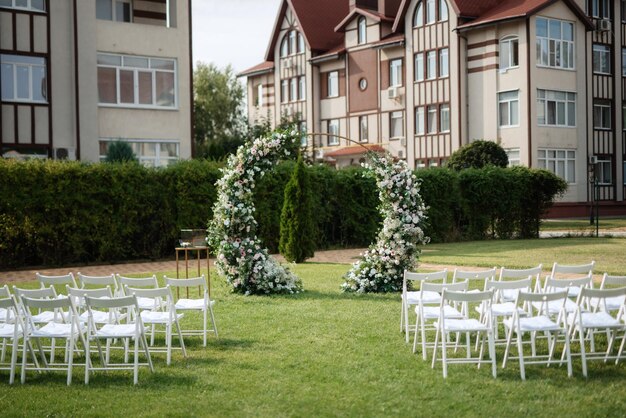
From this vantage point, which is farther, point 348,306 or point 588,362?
point 348,306

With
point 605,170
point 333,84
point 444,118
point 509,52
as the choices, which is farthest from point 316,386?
point 333,84

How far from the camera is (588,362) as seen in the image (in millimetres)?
9336

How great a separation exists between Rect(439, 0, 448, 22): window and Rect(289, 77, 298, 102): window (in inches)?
497

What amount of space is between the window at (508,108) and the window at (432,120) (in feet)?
13.0

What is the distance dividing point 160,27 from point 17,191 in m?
10.8

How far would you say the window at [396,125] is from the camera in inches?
1874

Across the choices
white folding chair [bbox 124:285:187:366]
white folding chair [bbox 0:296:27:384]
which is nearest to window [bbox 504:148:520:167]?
white folding chair [bbox 124:285:187:366]

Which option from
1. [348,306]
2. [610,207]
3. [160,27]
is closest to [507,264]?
[348,306]

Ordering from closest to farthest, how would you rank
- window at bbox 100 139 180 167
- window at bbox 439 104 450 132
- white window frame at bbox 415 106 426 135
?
window at bbox 100 139 180 167 → window at bbox 439 104 450 132 → white window frame at bbox 415 106 426 135

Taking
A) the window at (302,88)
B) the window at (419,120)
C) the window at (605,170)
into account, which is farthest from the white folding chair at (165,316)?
the window at (302,88)

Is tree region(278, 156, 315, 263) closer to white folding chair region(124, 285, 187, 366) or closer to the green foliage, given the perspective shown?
the green foliage

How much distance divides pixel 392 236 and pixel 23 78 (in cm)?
1684

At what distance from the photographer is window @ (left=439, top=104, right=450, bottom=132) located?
4419 centimetres

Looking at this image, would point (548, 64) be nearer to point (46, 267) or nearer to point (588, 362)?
point (46, 267)
